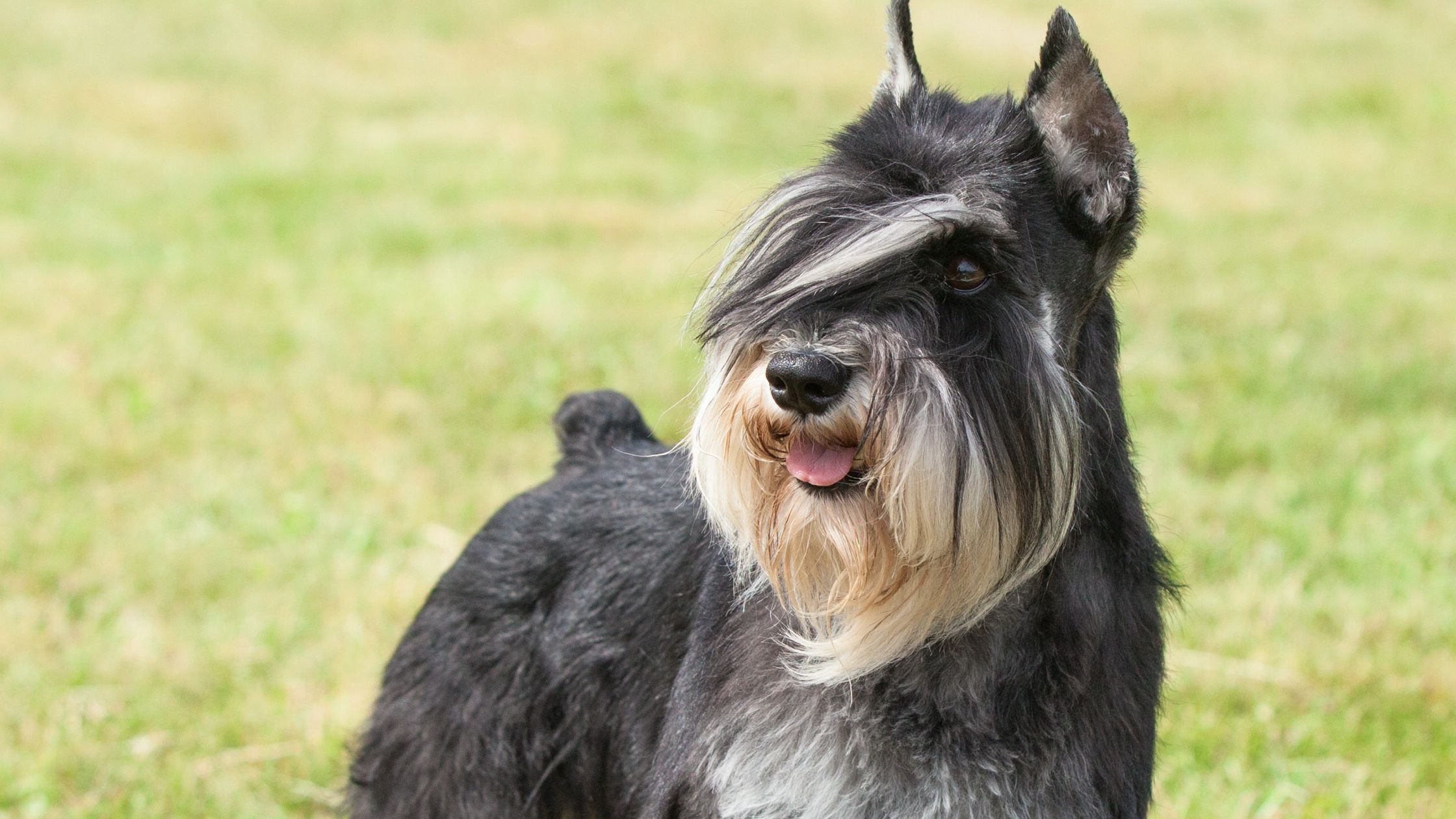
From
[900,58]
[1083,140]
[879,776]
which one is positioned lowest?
[879,776]

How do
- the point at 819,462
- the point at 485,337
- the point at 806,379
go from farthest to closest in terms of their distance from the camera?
the point at 485,337
the point at 819,462
the point at 806,379

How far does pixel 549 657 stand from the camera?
11.5 feet

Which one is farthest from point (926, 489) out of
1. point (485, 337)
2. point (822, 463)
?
point (485, 337)

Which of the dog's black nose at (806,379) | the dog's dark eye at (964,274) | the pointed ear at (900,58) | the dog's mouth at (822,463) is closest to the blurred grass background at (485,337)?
the pointed ear at (900,58)

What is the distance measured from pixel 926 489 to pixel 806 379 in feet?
0.97

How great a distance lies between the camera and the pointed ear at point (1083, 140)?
284 centimetres

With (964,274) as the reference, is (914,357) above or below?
below

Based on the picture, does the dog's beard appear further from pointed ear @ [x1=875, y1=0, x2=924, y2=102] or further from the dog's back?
pointed ear @ [x1=875, y1=0, x2=924, y2=102]

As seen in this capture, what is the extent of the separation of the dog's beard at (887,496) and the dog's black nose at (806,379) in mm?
21

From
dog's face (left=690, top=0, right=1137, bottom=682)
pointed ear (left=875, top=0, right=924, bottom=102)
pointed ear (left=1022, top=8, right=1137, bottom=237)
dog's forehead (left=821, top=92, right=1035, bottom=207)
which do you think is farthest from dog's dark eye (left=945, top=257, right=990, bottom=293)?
pointed ear (left=875, top=0, right=924, bottom=102)

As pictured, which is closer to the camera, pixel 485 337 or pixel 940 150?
pixel 940 150

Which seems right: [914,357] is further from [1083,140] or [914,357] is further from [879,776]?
[879,776]

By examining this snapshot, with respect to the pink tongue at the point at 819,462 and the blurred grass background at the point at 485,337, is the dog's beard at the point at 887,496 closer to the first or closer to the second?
the pink tongue at the point at 819,462

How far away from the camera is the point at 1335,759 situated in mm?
4785
